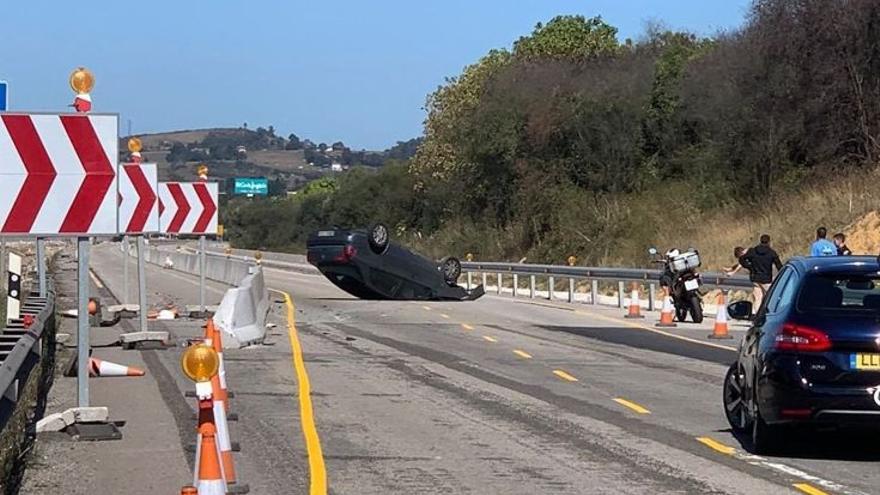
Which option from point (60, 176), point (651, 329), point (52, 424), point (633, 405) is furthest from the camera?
point (651, 329)

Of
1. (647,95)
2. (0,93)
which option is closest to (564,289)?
(647,95)

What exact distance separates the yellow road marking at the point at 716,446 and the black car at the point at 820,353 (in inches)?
8.8

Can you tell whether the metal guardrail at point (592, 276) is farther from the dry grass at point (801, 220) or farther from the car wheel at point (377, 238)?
the car wheel at point (377, 238)

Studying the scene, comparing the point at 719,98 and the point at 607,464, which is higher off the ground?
the point at 719,98

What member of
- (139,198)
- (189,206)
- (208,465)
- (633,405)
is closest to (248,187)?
(189,206)

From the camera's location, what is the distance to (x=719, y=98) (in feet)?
170

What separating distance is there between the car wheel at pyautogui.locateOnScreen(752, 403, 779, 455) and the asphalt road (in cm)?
16

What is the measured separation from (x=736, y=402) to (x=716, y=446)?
1.01 m

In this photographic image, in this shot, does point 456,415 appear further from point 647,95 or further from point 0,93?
point 647,95

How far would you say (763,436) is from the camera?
12.5m

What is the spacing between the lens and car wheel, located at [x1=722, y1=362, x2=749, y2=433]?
44.7ft

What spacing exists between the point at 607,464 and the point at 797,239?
29.4 meters

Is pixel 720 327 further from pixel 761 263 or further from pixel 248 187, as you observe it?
pixel 248 187

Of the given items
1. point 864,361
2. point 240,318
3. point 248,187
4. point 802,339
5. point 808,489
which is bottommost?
point 808,489
